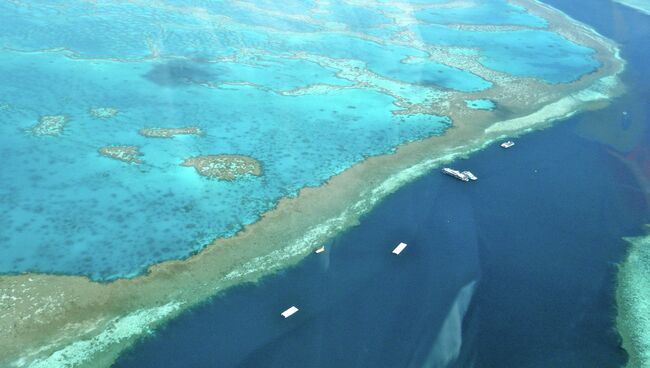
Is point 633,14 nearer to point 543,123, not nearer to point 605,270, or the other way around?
point 543,123

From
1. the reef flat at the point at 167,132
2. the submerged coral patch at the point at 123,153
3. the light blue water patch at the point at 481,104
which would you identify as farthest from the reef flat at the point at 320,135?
the submerged coral patch at the point at 123,153

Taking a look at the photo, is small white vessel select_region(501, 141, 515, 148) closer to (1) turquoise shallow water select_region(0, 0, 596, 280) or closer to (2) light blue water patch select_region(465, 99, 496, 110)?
(1) turquoise shallow water select_region(0, 0, 596, 280)

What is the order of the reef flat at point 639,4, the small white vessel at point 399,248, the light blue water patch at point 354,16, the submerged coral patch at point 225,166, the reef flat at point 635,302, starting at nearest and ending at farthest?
the reef flat at point 635,302
the small white vessel at point 399,248
the submerged coral patch at point 225,166
the light blue water patch at point 354,16
the reef flat at point 639,4

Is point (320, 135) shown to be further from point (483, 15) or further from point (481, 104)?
point (483, 15)

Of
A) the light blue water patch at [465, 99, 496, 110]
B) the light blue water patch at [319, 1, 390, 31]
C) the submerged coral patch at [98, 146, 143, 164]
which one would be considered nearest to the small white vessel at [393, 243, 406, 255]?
the submerged coral patch at [98, 146, 143, 164]

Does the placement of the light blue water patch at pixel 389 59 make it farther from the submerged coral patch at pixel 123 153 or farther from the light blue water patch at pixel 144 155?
the submerged coral patch at pixel 123 153
